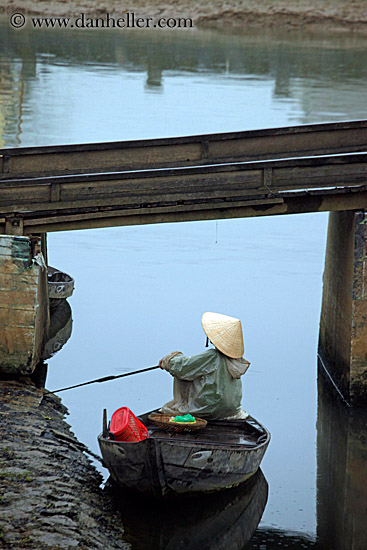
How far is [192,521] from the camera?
971 centimetres

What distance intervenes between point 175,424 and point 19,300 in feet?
10.3

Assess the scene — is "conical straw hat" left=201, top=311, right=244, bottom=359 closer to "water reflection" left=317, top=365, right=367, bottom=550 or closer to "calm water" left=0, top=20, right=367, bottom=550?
"calm water" left=0, top=20, right=367, bottom=550

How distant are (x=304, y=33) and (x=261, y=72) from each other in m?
7.97

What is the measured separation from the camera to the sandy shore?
42.9 meters

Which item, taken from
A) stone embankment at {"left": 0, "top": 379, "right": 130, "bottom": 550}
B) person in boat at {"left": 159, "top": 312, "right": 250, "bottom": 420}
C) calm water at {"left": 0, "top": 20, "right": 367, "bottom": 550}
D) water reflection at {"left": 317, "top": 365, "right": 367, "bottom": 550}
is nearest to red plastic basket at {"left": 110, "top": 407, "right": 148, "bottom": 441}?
person in boat at {"left": 159, "top": 312, "right": 250, "bottom": 420}

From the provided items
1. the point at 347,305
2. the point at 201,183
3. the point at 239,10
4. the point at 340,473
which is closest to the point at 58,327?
the point at 201,183

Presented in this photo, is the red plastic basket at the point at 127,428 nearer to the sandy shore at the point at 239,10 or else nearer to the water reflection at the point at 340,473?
the water reflection at the point at 340,473

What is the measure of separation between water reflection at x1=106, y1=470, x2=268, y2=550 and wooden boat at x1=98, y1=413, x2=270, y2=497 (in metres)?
0.15

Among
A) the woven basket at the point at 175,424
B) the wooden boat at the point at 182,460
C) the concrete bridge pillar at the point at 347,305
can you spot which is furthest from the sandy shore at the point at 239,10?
the wooden boat at the point at 182,460

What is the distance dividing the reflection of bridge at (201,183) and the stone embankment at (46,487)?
2491 mm

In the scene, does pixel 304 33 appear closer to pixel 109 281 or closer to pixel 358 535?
pixel 109 281

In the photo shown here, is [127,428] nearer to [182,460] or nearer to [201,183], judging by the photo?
[182,460]

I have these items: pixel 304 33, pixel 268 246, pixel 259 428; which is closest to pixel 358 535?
pixel 259 428

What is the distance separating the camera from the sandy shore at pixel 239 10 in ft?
141
